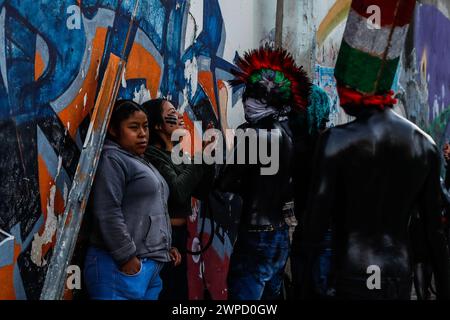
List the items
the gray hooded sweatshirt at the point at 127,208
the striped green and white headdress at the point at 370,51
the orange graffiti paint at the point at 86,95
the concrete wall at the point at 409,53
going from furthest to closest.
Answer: the concrete wall at the point at 409,53 → the orange graffiti paint at the point at 86,95 → the gray hooded sweatshirt at the point at 127,208 → the striped green and white headdress at the point at 370,51

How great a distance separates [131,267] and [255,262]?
103cm

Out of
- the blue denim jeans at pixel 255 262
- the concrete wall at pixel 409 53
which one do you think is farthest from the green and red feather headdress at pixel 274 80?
the concrete wall at pixel 409 53

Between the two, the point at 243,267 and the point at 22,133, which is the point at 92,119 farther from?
the point at 243,267

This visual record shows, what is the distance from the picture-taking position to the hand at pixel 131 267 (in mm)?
4711

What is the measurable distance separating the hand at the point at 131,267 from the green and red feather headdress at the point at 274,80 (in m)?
1.50

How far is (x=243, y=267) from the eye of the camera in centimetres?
551

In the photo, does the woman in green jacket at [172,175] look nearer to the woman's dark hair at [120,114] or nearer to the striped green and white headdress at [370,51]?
the woman's dark hair at [120,114]

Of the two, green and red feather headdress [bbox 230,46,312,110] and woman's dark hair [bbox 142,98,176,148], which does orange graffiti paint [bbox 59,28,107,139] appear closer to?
woman's dark hair [bbox 142,98,176,148]

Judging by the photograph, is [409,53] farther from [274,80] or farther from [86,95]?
[86,95]

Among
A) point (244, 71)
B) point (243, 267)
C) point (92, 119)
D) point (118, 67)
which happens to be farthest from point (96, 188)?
point (244, 71)

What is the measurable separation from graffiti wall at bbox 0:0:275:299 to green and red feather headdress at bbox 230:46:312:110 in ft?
2.47

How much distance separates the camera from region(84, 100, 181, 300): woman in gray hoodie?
4652 mm

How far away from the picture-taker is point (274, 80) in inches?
227
